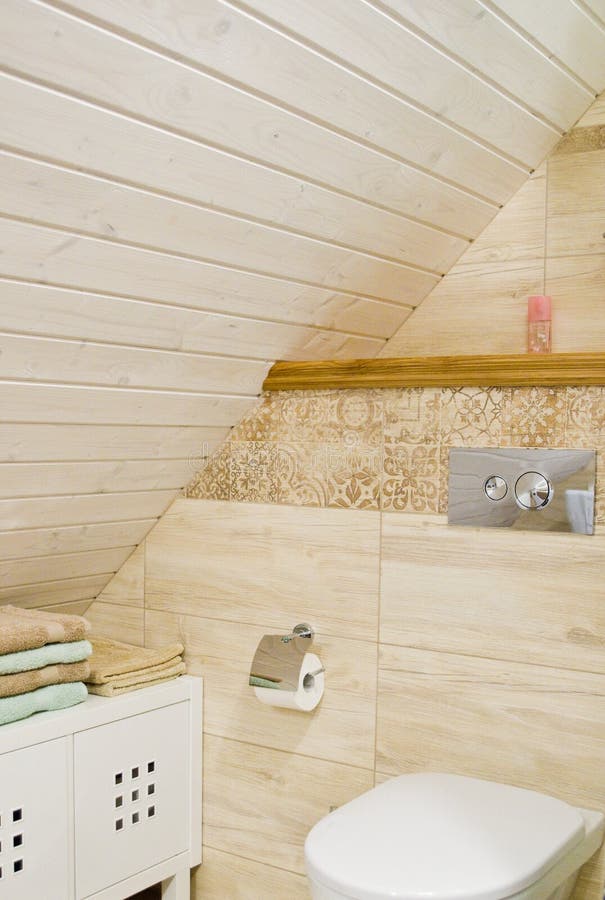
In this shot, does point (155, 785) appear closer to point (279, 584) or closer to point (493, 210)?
point (279, 584)

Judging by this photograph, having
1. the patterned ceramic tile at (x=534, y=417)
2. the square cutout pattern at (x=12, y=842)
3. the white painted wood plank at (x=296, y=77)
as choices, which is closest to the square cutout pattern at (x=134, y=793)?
the square cutout pattern at (x=12, y=842)

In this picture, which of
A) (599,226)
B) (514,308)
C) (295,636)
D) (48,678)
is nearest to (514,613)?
(295,636)

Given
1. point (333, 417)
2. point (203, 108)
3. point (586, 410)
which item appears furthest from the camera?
point (333, 417)

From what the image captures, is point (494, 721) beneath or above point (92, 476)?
beneath

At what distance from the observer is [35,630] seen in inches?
80.7

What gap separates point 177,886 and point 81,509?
99cm

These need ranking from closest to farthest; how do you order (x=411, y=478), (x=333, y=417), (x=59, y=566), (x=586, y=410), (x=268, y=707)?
(x=586, y=410), (x=411, y=478), (x=333, y=417), (x=268, y=707), (x=59, y=566)

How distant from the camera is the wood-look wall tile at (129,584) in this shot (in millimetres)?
2533

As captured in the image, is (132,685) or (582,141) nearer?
(582,141)

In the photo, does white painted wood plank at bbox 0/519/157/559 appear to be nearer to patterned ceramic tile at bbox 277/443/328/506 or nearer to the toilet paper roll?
patterned ceramic tile at bbox 277/443/328/506

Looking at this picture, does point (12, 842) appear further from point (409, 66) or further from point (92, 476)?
point (409, 66)

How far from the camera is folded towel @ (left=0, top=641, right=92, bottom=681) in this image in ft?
6.53

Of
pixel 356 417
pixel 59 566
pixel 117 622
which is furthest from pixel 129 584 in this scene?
pixel 356 417

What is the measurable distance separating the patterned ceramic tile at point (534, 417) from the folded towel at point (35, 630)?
1049mm
